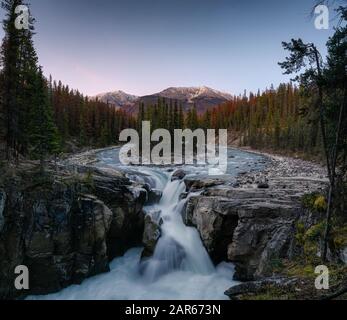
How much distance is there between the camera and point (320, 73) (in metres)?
12.0

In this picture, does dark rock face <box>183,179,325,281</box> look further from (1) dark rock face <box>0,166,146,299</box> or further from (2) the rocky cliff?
(1) dark rock face <box>0,166,146,299</box>

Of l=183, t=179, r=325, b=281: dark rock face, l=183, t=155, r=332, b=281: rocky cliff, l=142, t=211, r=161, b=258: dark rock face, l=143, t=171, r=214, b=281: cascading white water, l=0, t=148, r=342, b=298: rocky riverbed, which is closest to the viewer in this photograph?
l=183, t=155, r=332, b=281: rocky cliff

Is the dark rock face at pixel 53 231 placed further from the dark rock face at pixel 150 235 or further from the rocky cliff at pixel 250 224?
the rocky cliff at pixel 250 224

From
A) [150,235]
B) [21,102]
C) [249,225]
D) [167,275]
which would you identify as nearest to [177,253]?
[167,275]

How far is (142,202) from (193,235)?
5.78 metres

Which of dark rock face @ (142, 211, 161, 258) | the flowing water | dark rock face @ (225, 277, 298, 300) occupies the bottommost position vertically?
the flowing water

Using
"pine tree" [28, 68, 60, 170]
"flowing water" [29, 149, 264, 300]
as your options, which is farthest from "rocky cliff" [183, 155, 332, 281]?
"pine tree" [28, 68, 60, 170]

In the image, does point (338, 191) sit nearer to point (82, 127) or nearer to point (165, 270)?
point (165, 270)

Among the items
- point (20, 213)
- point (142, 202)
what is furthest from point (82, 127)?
point (20, 213)

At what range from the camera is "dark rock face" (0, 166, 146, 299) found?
17.6 meters

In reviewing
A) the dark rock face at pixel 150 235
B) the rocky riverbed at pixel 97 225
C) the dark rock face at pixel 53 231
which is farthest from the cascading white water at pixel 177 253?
the dark rock face at pixel 53 231

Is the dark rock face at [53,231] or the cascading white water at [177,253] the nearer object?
the dark rock face at [53,231]

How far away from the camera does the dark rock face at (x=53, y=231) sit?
17562 mm

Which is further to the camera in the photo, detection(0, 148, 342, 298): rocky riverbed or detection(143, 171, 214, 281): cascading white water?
detection(143, 171, 214, 281): cascading white water
